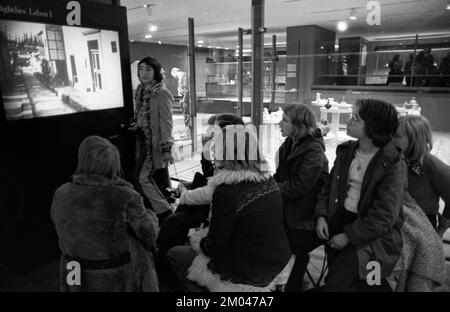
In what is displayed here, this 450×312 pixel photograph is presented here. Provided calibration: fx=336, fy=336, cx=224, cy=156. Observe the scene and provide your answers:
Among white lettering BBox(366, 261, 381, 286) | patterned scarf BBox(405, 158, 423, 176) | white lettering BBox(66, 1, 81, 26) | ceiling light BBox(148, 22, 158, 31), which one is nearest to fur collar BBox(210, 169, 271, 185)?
white lettering BBox(366, 261, 381, 286)

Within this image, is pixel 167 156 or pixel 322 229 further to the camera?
pixel 167 156

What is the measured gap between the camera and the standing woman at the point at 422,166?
1.93 m

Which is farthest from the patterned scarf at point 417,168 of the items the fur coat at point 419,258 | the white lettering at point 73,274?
the white lettering at point 73,274

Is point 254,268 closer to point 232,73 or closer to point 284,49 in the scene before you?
point 284,49

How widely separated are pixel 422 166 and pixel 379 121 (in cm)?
51

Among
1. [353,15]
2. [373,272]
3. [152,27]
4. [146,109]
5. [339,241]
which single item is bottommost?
[373,272]

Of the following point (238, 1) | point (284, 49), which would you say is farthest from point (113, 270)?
point (238, 1)

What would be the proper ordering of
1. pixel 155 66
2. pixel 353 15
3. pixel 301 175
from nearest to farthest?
pixel 301 175, pixel 155 66, pixel 353 15

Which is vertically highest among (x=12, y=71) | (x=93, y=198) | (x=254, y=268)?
(x=12, y=71)

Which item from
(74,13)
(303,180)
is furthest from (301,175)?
(74,13)

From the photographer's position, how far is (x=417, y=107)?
9.82ft

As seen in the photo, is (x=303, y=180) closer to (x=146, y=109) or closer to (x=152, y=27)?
(x=146, y=109)

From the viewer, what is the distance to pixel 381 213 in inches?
64.5
